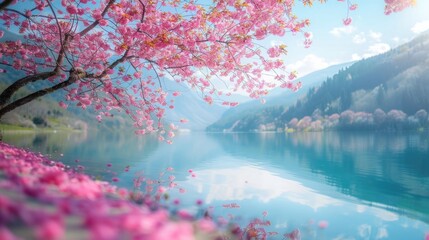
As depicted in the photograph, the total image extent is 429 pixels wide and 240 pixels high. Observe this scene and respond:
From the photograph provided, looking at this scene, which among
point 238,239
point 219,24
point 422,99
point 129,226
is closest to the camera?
point 129,226

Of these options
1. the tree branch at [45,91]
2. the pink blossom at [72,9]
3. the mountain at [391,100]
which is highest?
the mountain at [391,100]

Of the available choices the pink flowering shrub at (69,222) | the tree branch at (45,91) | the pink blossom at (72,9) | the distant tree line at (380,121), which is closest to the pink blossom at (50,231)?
the pink flowering shrub at (69,222)

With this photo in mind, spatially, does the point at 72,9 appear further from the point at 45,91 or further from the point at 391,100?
the point at 391,100

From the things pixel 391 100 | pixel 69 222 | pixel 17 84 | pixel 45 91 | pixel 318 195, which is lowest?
pixel 318 195

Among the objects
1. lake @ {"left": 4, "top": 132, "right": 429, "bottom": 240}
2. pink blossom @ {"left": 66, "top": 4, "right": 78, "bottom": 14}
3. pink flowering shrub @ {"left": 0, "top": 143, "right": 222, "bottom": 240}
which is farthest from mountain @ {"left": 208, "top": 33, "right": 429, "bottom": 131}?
pink flowering shrub @ {"left": 0, "top": 143, "right": 222, "bottom": 240}

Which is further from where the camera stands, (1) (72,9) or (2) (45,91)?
(2) (45,91)

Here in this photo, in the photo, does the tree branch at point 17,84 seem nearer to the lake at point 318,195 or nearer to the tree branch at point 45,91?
the tree branch at point 45,91

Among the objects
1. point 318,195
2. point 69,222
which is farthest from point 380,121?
point 69,222

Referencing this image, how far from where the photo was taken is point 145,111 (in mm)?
17109

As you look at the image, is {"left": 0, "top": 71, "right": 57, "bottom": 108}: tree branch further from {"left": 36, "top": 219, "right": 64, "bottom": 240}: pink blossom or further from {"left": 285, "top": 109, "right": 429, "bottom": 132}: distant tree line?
{"left": 285, "top": 109, "right": 429, "bottom": 132}: distant tree line

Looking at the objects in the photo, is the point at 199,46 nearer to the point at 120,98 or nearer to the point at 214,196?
the point at 120,98

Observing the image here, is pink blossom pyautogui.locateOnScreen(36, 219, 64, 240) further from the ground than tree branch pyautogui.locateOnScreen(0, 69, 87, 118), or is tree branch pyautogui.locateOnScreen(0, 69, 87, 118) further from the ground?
tree branch pyautogui.locateOnScreen(0, 69, 87, 118)

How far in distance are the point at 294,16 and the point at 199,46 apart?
180 inches

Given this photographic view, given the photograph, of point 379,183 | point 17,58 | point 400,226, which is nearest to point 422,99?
point 379,183
